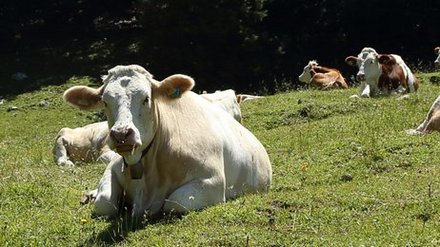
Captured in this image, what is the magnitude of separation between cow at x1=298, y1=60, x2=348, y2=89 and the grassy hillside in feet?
27.5

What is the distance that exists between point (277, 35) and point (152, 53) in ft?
19.8

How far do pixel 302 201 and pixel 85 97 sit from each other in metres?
2.45

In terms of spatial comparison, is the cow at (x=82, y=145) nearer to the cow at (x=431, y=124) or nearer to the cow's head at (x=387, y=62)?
the cow at (x=431, y=124)

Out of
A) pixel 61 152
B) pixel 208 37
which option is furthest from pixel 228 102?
pixel 208 37

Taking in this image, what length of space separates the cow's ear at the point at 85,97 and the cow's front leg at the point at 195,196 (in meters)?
1.19

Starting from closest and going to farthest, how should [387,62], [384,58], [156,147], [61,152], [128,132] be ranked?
[128,132], [156,147], [61,152], [384,58], [387,62]

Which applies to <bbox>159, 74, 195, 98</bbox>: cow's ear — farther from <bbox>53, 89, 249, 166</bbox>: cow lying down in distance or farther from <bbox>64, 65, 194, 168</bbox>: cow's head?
<bbox>53, 89, 249, 166</bbox>: cow lying down in distance

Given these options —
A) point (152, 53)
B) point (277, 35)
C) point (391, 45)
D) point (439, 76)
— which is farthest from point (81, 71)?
point (439, 76)

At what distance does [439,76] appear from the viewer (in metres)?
22.5

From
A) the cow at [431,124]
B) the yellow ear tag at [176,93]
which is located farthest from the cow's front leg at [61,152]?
the yellow ear tag at [176,93]

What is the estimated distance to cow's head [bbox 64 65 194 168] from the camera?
22.7ft

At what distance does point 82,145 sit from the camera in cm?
1445

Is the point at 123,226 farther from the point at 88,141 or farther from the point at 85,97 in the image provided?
the point at 88,141

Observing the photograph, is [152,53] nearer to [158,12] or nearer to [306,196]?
[158,12]
